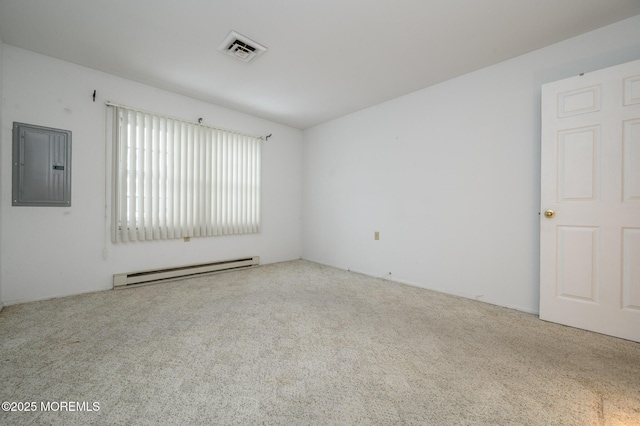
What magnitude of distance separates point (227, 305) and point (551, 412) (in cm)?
252

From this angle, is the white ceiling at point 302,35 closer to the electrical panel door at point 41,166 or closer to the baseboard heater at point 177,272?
the electrical panel door at point 41,166

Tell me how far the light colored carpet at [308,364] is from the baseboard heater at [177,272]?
1.67 feet

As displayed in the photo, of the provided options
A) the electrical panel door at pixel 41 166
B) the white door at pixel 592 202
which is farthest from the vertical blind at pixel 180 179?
the white door at pixel 592 202

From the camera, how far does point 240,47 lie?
2.50 m

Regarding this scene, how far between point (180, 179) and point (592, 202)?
4603 millimetres

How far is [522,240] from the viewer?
101 inches

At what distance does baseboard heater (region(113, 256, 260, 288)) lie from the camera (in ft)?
10.2

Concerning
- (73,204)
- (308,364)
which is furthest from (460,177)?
(73,204)

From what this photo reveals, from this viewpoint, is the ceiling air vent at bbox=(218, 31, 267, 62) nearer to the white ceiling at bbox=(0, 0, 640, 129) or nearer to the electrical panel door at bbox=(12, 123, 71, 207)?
the white ceiling at bbox=(0, 0, 640, 129)

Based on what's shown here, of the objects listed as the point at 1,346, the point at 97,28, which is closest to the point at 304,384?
the point at 1,346

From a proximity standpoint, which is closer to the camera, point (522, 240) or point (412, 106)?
point (522, 240)

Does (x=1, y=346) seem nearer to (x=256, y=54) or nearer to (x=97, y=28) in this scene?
(x=97, y=28)

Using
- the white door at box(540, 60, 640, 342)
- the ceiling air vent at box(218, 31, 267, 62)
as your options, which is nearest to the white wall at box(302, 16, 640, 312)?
the white door at box(540, 60, 640, 342)

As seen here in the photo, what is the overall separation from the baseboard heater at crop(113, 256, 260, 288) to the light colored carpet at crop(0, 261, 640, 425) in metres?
0.51
